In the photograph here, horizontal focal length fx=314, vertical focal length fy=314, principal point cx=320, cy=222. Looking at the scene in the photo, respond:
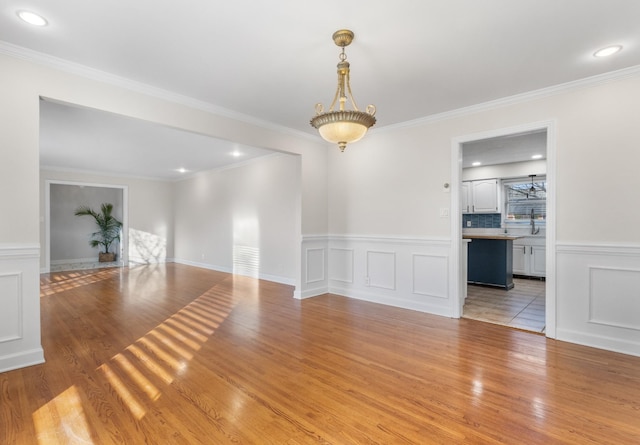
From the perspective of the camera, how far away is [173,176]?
9.03m

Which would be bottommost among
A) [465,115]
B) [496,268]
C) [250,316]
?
[250,316]

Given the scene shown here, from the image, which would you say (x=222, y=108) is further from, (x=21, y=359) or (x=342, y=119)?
(x=21, y=359)

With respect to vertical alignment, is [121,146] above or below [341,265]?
above

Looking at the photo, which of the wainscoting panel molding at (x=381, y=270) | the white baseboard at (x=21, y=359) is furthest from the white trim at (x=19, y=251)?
the wainscoting panel molding at (x=381, y=270)

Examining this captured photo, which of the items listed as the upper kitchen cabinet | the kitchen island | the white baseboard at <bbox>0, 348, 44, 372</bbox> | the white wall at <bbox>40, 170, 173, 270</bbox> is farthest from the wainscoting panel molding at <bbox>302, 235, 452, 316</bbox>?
the white wall at <bbox>40, 170, 173, 270</bbox>

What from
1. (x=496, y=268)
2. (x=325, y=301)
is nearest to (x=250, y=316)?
(x=325, y=301)

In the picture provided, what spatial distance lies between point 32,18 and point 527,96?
443 cm

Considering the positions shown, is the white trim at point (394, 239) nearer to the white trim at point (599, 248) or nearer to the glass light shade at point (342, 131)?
the white trim at point (599, 248)

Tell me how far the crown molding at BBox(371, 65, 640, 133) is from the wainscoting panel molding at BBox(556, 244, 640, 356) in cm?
159

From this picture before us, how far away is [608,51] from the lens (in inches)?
102

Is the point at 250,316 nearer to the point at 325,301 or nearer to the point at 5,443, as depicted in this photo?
the point at 325,301

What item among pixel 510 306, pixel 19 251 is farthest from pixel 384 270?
pixel 19 251

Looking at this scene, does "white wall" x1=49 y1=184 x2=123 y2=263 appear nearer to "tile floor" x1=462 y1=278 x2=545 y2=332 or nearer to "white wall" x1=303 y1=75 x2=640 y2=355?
"white wall" x1=303 y1=75 x2=640 y2=355

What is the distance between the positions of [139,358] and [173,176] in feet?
23.7
